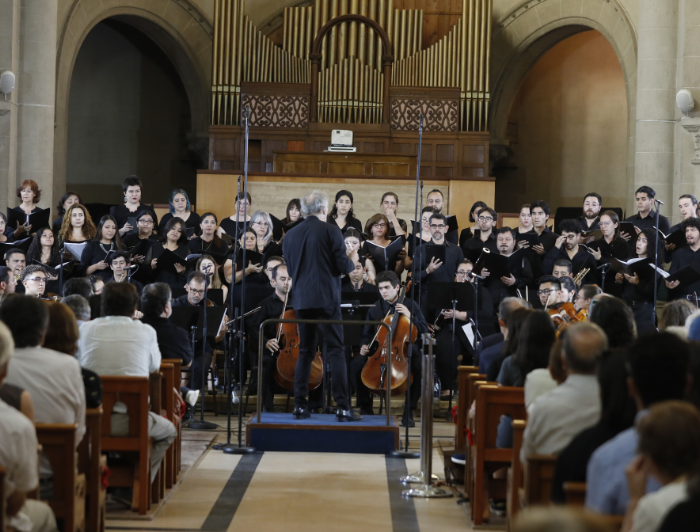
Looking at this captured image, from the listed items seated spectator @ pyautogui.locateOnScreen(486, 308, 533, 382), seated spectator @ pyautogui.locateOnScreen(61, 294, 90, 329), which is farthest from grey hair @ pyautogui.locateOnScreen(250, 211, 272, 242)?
seated spectator @ pyautogui.locateOnScreen(486, 308, 533, 382)

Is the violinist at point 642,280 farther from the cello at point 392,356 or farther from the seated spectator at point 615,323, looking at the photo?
the seated spectator at point 615,323

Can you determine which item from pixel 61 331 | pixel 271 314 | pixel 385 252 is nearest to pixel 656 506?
pixel 61 331

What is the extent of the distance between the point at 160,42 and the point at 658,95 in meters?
6.58

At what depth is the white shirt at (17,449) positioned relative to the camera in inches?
110

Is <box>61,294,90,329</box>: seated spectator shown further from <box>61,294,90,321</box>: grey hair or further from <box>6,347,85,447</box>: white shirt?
<box>6,347,85,447</box>: white shirt

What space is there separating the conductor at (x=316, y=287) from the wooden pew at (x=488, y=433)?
183 centimetres

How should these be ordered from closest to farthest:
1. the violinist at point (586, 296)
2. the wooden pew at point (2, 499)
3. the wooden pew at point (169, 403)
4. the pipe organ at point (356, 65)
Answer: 1. the wooden pew at point (2, 499)
2. the wooden pew at point (169, 403)
3. the violinist at point (586, 296)
4. the pipe organ at point (356, 65)

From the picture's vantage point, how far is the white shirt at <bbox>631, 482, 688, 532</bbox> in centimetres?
211

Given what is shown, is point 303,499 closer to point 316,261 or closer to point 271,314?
point 316,261

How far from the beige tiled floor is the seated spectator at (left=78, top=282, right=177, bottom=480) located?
0.36 meters

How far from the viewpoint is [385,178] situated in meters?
10.6

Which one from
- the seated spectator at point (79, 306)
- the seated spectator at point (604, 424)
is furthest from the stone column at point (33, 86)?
the seated spectator at point (604, 424)

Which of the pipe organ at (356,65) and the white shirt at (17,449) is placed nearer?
the white shirt at (17,449)

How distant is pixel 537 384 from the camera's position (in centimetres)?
397
